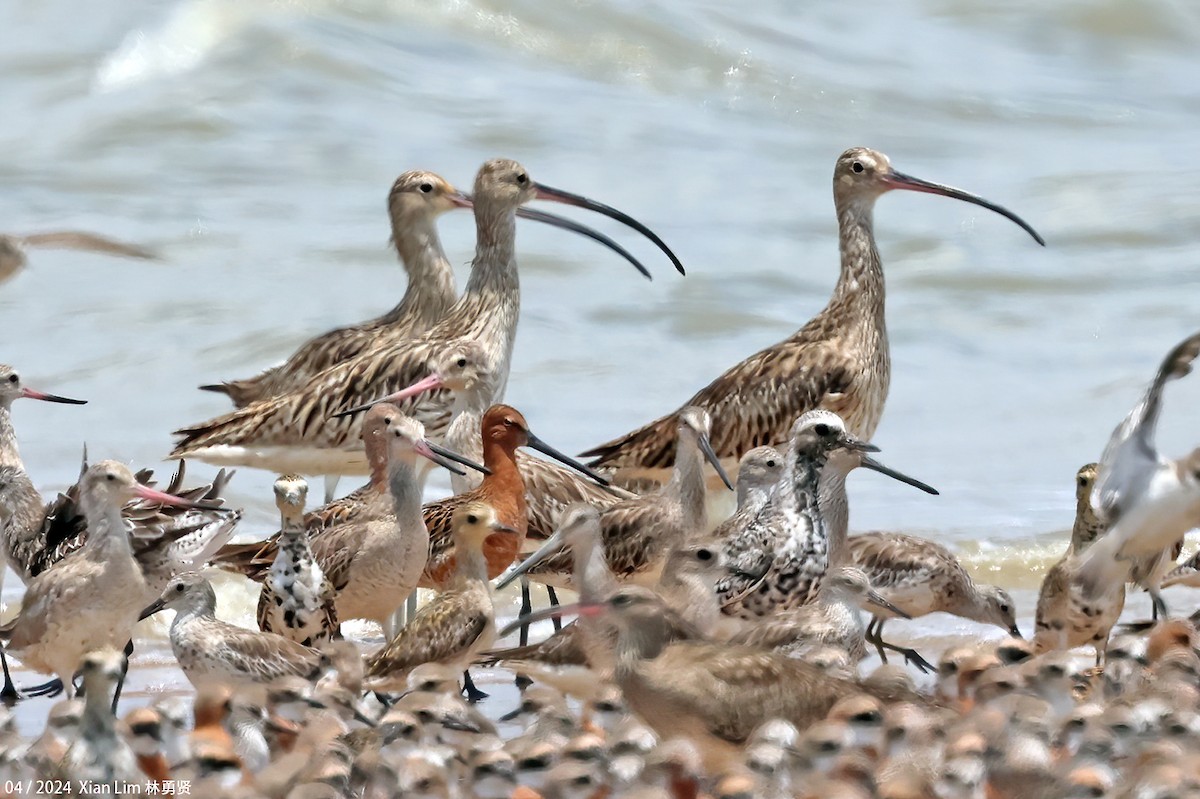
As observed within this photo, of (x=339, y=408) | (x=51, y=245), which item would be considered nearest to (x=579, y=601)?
(x=339, y=408)

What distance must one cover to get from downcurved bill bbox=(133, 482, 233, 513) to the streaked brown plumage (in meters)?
2.58

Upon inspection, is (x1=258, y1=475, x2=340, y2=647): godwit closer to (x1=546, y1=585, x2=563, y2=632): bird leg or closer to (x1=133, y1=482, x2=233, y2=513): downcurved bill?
(x1=133, y1=482, x2=233, y2=513): downcurved bill

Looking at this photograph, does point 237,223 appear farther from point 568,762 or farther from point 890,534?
point 568,762

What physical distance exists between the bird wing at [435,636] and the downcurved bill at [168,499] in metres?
1.02

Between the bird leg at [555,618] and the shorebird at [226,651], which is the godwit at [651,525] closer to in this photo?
the bird leg at [555,618]

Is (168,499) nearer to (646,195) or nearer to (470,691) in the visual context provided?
(470,691)

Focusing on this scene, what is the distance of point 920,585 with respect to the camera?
784cm

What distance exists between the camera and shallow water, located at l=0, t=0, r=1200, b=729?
538 inches

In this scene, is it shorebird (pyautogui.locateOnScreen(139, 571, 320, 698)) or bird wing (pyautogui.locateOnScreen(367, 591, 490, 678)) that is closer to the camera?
shorebird (pyautogui.locateOnScreen(139, 571, 320, 698))

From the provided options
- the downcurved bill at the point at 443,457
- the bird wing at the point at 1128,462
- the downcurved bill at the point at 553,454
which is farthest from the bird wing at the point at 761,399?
the bird wing at the point at 1128,462

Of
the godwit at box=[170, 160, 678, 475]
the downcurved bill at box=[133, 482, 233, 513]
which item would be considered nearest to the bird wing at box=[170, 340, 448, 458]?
the godwit at box=[170, 160, 678, 475]

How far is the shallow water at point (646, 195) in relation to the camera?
13.7 metres

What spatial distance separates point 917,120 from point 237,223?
6792 mm

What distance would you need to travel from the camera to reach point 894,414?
13438mm
